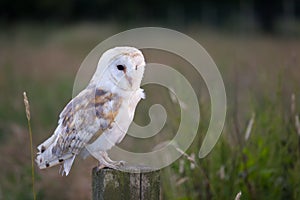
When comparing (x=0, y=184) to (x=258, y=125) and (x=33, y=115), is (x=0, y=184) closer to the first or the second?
(x=258, y=125)

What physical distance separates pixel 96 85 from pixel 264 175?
2040 millimetres

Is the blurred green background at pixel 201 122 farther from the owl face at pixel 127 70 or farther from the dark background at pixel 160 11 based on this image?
the dark background at pixel 160 11

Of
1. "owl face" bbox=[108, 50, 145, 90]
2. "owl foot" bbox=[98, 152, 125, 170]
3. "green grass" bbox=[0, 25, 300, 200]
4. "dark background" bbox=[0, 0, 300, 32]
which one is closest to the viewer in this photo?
"owl face" bbox=[108, 50, 145, 90]

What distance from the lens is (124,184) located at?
294cm

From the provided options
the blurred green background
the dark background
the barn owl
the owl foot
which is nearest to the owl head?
the barn owl

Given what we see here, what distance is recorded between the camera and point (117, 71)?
290cm

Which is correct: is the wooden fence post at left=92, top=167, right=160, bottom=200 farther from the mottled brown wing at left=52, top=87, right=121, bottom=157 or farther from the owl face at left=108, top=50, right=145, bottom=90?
the owl face at left=108, top=50, right=145, bottom=90

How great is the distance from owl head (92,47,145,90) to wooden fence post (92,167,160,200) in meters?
0.37

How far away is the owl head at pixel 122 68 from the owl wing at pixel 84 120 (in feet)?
0.20

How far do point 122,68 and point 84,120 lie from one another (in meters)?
0.28

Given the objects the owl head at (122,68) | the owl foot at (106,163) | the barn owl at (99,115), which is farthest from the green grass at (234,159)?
the owl head at (122,68)

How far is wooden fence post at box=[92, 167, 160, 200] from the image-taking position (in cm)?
294

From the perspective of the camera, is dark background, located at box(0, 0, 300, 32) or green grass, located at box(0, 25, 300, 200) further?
dark background, located at box(0, 0, 300, 32)

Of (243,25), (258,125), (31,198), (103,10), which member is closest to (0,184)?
(31,198)
